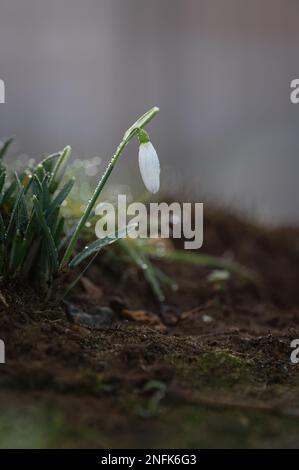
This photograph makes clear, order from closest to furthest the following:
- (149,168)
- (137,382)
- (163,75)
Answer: (137,382) → (149,168) → (163,75)

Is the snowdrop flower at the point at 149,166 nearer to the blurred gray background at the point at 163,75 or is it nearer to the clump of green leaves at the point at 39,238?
the clump of green leaves at the point at 39,238

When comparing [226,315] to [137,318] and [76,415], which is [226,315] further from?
[76,415]

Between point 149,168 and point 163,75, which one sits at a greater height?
point 163,75

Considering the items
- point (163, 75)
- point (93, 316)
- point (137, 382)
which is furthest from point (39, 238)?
point (163, 75)

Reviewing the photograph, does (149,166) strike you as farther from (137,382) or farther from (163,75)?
(163,75)

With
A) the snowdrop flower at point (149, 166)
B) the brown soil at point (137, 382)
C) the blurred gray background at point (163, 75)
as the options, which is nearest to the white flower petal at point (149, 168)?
the snowdrop flower at point (149, 166)

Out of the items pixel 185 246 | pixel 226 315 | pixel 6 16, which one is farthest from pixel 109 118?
pixel 226 315

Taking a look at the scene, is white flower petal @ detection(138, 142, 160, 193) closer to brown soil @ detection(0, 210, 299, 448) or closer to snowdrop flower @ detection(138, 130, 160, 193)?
snowdrop flower @ detection(138, 130, 160, 193)
